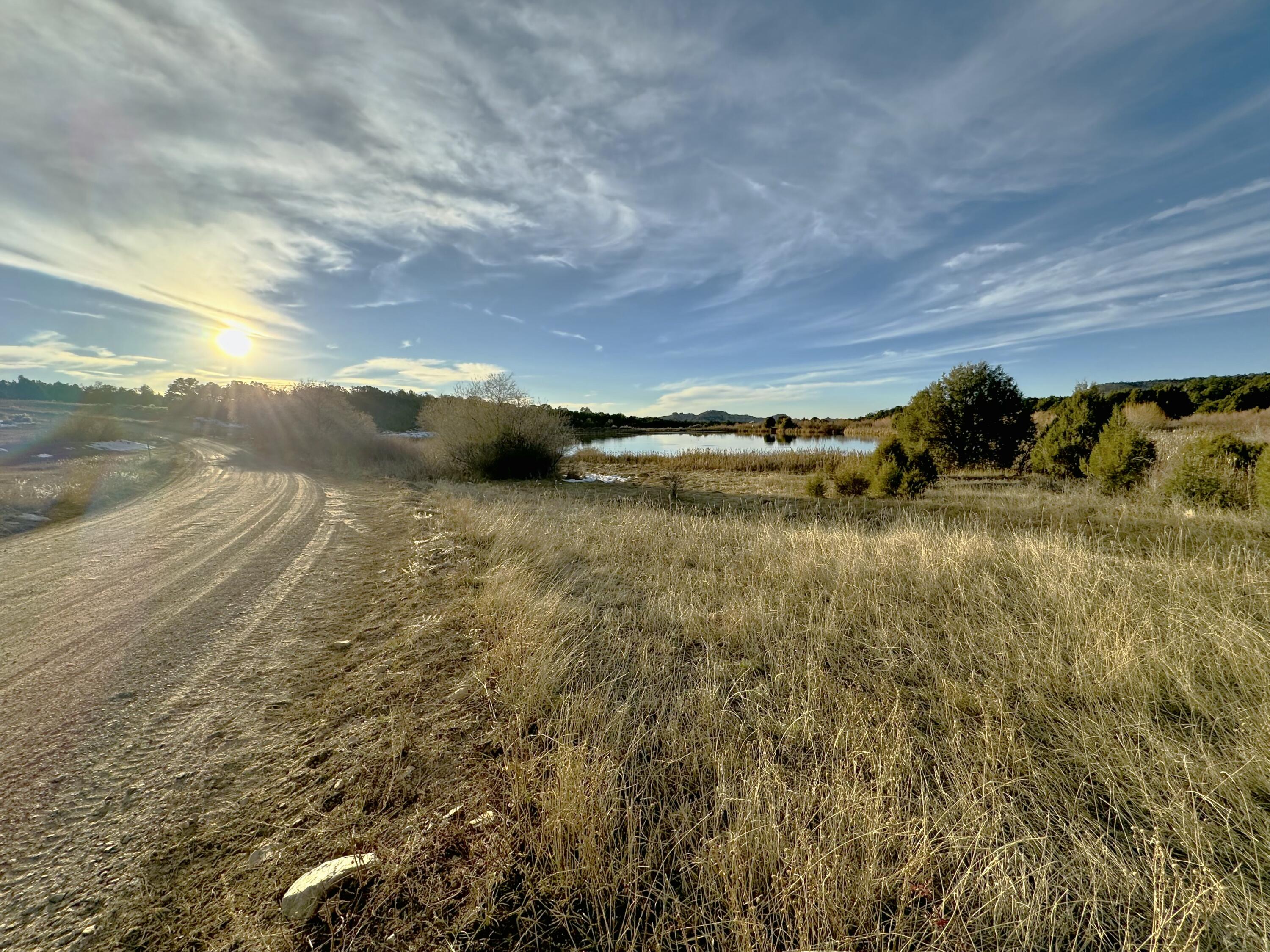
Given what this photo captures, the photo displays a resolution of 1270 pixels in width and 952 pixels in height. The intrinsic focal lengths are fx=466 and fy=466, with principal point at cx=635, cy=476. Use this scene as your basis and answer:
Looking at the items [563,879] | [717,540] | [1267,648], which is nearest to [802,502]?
[717,540]

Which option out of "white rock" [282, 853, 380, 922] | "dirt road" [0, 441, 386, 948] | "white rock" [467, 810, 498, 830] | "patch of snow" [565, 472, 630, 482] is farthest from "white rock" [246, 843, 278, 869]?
"patch of snow" [565, 472, 630, 482]

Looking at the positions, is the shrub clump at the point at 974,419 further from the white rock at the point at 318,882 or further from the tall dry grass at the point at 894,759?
the white rock at the point at 318,882

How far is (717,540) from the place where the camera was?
26.6 feet

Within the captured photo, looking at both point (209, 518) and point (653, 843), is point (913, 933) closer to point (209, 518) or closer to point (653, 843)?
point (653, 843)

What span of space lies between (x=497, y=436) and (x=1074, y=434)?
23687 mm

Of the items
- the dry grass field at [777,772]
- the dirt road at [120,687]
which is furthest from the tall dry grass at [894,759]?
the dirt road at [120,687]

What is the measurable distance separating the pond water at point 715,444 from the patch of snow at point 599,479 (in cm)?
846

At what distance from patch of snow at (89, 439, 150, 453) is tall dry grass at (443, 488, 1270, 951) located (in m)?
27.7

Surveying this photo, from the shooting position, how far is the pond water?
33906 millimetres

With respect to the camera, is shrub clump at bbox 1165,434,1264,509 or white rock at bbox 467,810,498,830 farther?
shrub clump at bbox 1165,434,1264,509

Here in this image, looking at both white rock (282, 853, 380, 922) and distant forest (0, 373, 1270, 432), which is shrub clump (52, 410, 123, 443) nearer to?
distant forest (0, 373, 1270, 432)

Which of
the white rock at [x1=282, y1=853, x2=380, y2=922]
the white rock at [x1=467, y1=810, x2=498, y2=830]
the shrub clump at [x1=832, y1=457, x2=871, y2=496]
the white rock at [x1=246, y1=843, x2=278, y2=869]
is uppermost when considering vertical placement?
the shrub clump at [x1=832, y1=457, x2=871, y2=496]

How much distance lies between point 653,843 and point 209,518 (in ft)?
38.2

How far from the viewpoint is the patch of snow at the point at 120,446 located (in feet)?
70.7
